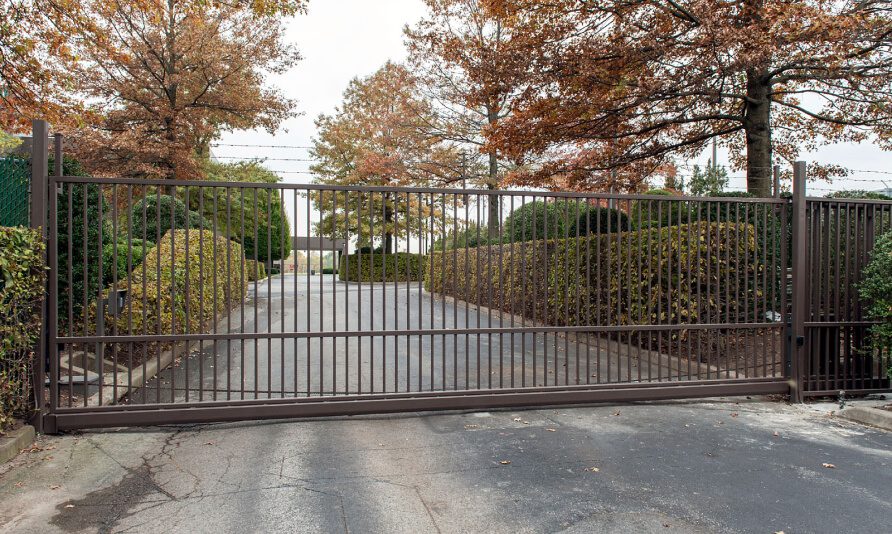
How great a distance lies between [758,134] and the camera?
31.6ft

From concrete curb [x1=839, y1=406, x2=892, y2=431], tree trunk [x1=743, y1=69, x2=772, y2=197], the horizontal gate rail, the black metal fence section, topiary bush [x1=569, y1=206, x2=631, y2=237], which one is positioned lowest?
concrete curb [x1=839, y1=406, x2=892, y2=431]

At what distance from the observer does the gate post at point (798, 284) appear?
5.95m

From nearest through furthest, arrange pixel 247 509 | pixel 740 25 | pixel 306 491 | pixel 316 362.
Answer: pixel 247 509, pixel 306 491, pixel 316 362, pixel 740 25

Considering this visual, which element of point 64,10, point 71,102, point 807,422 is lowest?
point 807,422

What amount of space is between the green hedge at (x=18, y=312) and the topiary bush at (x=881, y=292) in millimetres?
7813

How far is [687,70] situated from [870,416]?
5845mm

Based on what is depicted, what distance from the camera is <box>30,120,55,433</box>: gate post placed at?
14.6 ft

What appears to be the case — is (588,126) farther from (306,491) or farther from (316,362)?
(306,491)

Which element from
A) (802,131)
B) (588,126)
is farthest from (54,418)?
(802,131)

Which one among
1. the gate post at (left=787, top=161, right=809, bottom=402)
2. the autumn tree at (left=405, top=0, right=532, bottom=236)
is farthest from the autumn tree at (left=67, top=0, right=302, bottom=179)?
the gate post at (left=787, top=161, right=809, bottom=402)

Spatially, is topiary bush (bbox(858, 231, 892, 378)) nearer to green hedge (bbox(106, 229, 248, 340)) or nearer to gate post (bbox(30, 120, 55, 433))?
green hedge (bbox(106, 229, 248, 340))

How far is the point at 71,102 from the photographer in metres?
12.4

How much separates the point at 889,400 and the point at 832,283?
1.42 metres

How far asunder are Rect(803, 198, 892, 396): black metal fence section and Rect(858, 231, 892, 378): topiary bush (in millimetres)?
123
